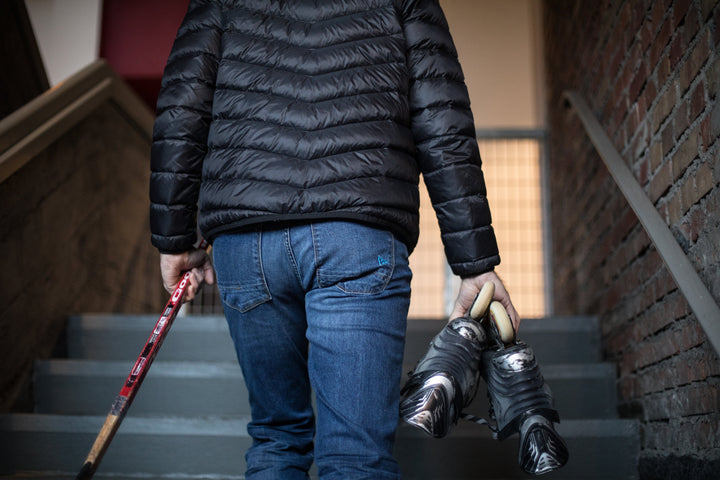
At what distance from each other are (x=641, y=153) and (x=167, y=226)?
1.38 meters

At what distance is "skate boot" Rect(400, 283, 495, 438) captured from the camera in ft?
3.95

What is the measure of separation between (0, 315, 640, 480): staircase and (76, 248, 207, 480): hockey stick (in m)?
0.73

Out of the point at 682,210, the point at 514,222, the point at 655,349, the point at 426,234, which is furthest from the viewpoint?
the point at 426,234

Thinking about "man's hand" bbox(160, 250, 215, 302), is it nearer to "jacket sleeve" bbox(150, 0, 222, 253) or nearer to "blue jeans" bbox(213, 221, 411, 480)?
"jacket sleeve" bbox(150, 0, 222, 253)

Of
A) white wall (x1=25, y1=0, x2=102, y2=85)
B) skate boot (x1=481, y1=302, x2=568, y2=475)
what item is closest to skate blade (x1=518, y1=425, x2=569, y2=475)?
skate boot (x1=481, y1=302, x2=568, y2=475)

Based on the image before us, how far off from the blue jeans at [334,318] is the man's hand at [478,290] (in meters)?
0.17

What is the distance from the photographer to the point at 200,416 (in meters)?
2.18

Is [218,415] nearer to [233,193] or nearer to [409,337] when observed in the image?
[409,337]

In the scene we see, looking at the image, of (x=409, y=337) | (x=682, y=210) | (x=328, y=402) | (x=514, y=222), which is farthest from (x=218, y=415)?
(x=514, y=222)

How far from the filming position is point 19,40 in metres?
2.66

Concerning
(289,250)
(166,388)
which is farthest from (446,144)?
(166,388)

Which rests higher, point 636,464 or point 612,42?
point 612,42

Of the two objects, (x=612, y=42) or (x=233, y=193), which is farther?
(x=612, y=42)

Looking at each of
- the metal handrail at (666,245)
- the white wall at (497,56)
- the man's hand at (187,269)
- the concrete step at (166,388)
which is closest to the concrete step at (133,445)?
the concrete step at (166,388)
